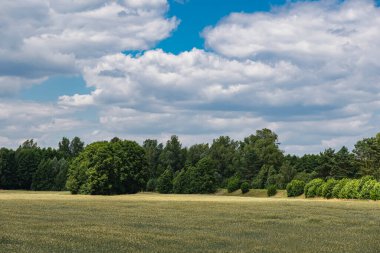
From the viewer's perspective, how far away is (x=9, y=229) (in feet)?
103

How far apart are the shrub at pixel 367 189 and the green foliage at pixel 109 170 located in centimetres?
5193

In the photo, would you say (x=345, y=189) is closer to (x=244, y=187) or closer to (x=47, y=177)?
(x=244, y=187)


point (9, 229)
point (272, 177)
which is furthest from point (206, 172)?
point (9, 229)

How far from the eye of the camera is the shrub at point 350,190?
3577 inches

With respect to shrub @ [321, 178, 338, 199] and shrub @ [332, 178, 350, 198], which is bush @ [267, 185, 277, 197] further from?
shrub @ [332, 178, 350, 198]

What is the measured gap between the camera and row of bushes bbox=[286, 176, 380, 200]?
8750 centimetres

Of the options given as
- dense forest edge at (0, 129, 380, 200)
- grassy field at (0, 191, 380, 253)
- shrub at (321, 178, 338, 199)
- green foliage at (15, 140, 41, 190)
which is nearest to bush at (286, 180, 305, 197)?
dense forest edge at (0, 129, 380, 200)

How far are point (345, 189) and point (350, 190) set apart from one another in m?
0.83

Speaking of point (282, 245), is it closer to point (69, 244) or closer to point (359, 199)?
point (69, 244)

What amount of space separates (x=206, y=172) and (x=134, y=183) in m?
21.9

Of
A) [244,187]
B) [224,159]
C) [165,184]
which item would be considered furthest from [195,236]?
[224,159]

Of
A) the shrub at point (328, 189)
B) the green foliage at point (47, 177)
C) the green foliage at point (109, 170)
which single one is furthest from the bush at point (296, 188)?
the green foliage at point (47, 177)

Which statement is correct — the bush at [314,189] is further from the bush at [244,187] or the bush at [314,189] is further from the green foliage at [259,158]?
the green foliage at [259,158]

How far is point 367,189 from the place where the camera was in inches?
3465
